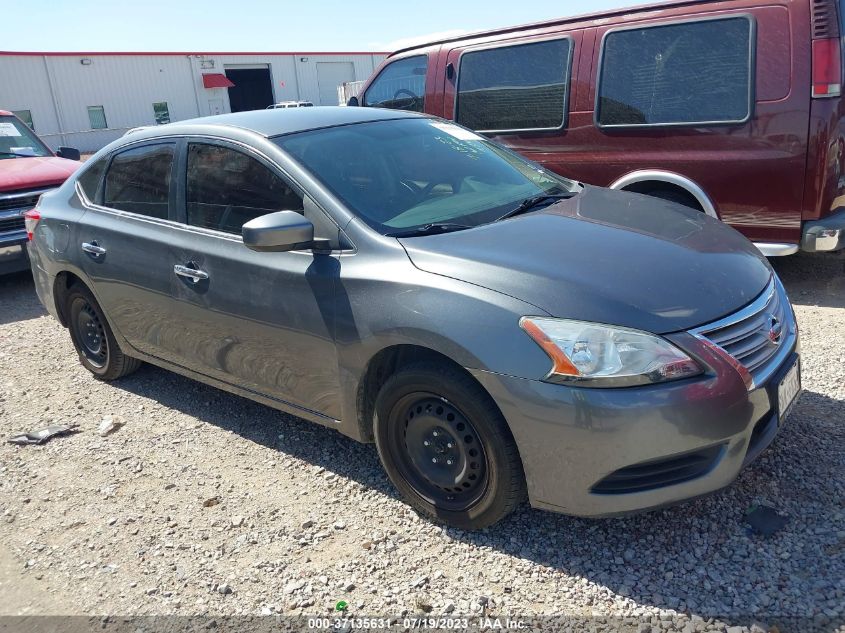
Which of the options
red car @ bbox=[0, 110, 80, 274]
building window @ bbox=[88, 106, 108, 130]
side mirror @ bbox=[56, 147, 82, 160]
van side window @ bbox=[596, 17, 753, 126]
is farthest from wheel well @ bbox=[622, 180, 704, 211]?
building window @ bbox=[88, 106, 108, 130]

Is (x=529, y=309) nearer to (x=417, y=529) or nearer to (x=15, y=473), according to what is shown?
(x=417, y=529)

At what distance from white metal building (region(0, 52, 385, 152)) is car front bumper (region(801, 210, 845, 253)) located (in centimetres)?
3195

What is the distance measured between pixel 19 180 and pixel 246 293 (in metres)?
5.62

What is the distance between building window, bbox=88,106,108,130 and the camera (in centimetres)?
3209

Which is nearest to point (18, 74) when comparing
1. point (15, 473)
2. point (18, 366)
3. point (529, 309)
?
point (18, 366)

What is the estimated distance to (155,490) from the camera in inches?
140

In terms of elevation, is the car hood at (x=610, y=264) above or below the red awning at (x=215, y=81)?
below

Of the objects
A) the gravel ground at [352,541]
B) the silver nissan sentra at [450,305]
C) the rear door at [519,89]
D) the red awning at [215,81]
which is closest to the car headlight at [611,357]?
the silver nissan sentra at [450,305]

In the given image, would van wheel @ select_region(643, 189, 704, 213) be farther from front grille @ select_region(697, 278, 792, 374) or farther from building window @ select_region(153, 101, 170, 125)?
building window @ select_region(153, 101, 170, 125)

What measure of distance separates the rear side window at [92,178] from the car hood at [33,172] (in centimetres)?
352

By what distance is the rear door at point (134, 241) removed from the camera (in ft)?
12.9

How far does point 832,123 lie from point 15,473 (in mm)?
5569

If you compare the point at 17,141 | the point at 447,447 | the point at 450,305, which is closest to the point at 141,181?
the point at 450,305

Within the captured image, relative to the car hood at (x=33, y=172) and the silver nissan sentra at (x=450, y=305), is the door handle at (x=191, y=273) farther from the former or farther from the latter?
the car hood at (x=33, y=172)
